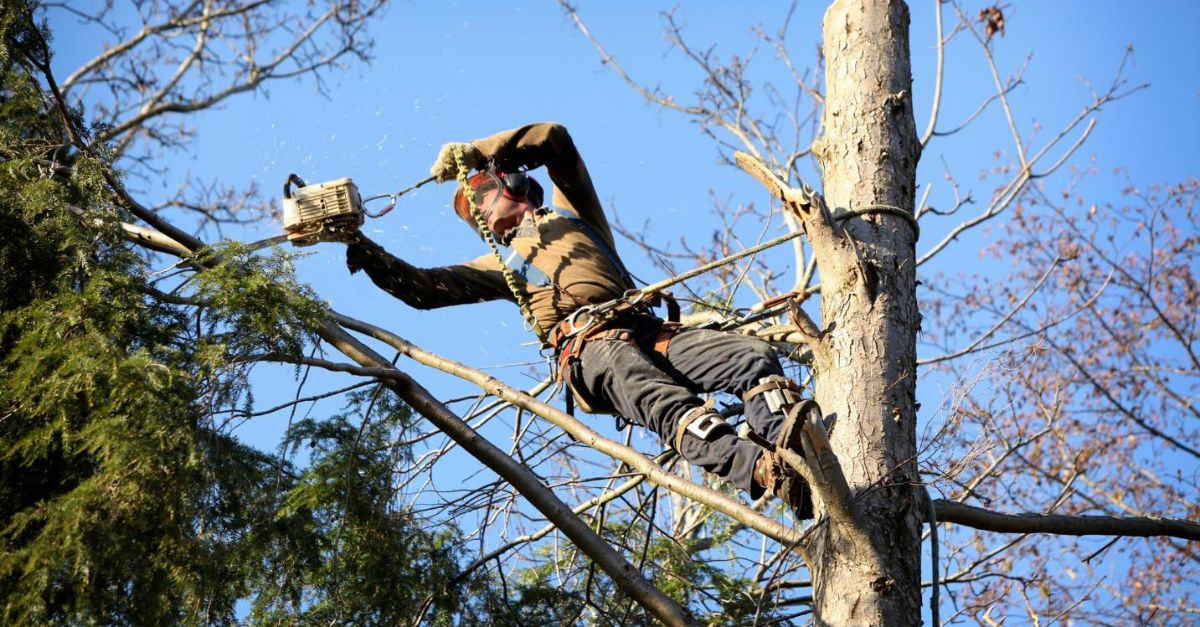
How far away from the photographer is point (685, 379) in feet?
16.2

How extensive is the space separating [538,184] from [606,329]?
3.00 ft

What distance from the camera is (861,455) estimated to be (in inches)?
159

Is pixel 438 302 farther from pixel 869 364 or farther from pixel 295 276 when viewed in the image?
pixel 869 364

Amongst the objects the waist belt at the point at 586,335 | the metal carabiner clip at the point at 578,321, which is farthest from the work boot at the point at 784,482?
the metal carabiner clip at the point at 578,321

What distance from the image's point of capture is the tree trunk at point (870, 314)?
3.92 m

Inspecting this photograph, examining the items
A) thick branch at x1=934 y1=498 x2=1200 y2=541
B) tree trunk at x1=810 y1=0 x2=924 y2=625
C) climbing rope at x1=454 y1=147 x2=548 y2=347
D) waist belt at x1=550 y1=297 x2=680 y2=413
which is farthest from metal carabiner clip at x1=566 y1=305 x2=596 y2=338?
thick branch at x1=934 y1=498 x2=1200 y2=541

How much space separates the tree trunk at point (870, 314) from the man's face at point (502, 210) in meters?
1.33

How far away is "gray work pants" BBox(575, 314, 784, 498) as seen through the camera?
431 cm

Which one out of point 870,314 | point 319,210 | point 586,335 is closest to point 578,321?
point 586,335

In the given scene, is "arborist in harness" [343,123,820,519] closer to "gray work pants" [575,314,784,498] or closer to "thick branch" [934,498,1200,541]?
"gray work pants" [575,314,784,498]

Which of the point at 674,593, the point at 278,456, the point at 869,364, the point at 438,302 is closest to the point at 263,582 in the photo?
the point at 278,456

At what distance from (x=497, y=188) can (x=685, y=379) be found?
46.3 inches

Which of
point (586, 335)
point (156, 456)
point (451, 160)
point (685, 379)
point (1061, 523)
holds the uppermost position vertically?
point (451, 160)

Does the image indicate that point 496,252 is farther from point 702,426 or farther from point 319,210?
point 702,426
